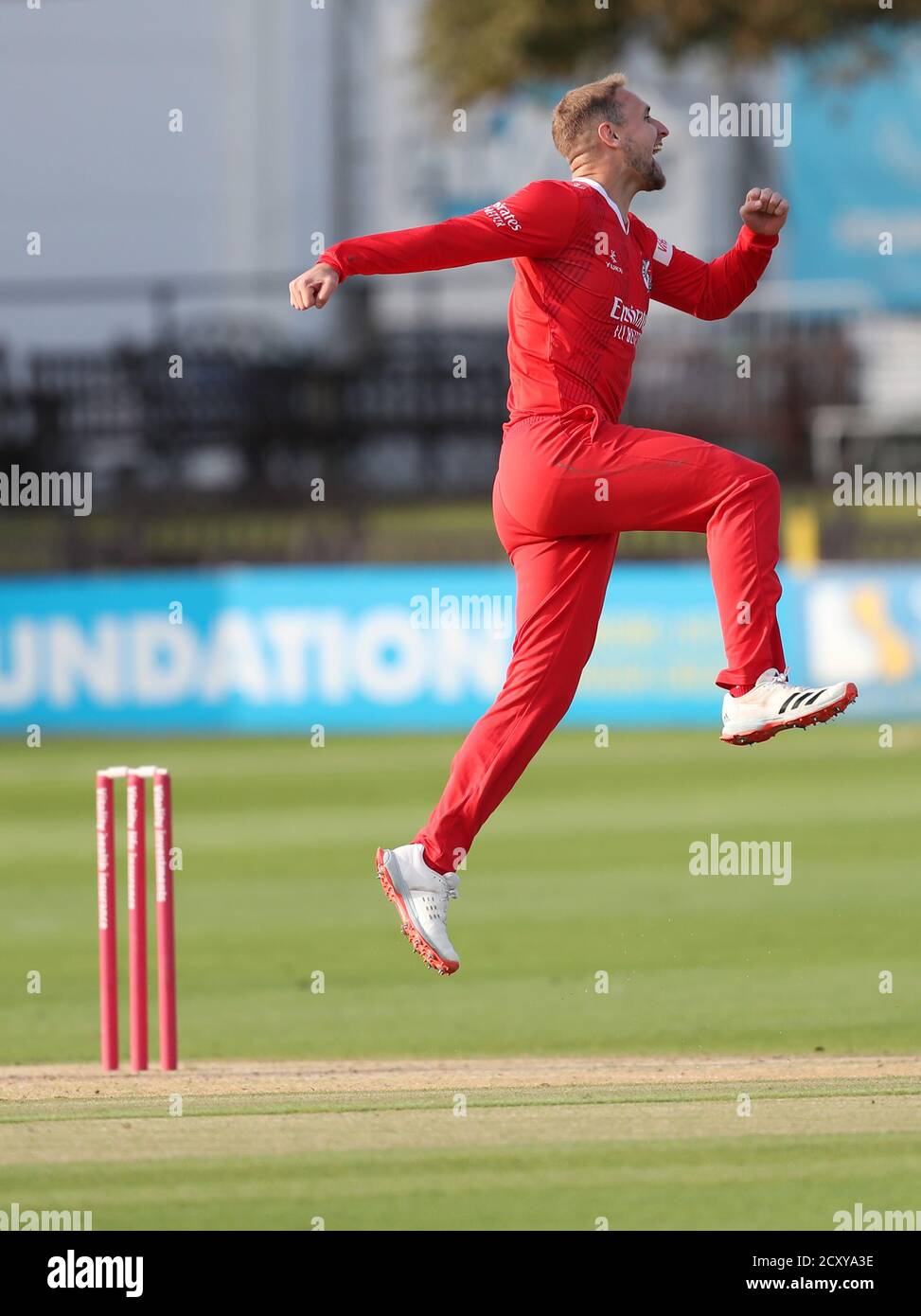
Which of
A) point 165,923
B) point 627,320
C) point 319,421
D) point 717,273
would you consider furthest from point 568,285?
point 319,421

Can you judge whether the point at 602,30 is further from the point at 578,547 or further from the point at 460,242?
the point at 460,242

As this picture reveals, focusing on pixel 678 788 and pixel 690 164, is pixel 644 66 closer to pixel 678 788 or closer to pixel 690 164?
pixel 690 164

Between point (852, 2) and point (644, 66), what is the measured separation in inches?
118

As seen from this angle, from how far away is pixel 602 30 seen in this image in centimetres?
2958

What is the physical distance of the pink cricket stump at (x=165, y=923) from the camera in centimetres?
764

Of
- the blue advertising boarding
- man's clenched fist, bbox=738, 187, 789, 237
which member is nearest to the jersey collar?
man's clenched fist, bbox=738, 187, 789, 237

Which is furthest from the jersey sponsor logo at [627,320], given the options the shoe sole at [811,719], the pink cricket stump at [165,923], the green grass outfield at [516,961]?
the green grass outfield at [516,961]

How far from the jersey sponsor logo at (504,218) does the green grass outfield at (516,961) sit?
104 inches

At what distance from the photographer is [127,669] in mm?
18875

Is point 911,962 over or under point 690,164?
under

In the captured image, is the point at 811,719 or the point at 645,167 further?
the point at 645,167

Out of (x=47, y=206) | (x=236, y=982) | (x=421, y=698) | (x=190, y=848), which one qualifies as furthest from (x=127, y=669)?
(x=47, y=206)

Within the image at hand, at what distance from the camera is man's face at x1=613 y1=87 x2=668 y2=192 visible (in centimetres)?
696

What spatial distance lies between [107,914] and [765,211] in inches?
128
